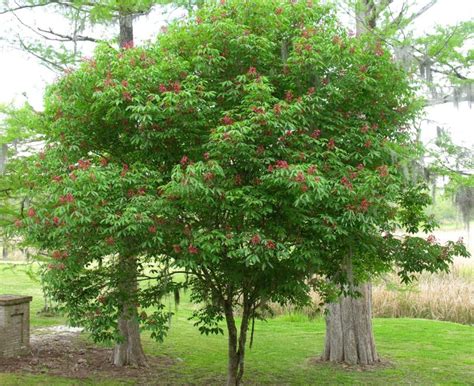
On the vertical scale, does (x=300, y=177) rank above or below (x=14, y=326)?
above

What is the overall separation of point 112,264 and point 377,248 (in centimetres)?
326

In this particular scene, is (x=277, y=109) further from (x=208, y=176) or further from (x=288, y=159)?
(x=208, y=176)

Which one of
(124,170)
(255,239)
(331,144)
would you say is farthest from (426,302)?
(124,170)

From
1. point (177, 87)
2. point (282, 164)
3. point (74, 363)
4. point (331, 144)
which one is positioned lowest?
point (74, 363)

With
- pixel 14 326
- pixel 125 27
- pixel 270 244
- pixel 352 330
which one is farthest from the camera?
pixel 125 27

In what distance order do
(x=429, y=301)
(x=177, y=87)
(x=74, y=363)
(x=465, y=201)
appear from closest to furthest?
(x=177, y=87) → (x=465, y=201) → (x=74, y=363) → (x=429, y=301)

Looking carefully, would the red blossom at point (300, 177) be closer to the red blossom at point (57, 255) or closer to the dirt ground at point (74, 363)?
the red blossom at point (57, 255)

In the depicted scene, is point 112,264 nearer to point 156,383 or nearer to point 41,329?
point 156,383

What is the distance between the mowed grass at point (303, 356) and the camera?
967 centimetres

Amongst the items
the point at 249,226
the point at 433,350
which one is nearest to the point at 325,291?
the point at 249,226

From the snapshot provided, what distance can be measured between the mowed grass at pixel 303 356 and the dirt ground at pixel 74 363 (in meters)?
0.22

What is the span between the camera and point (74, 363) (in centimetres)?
1028

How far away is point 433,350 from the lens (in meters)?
Answer: 12.3

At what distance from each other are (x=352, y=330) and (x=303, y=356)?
1.45 metres
